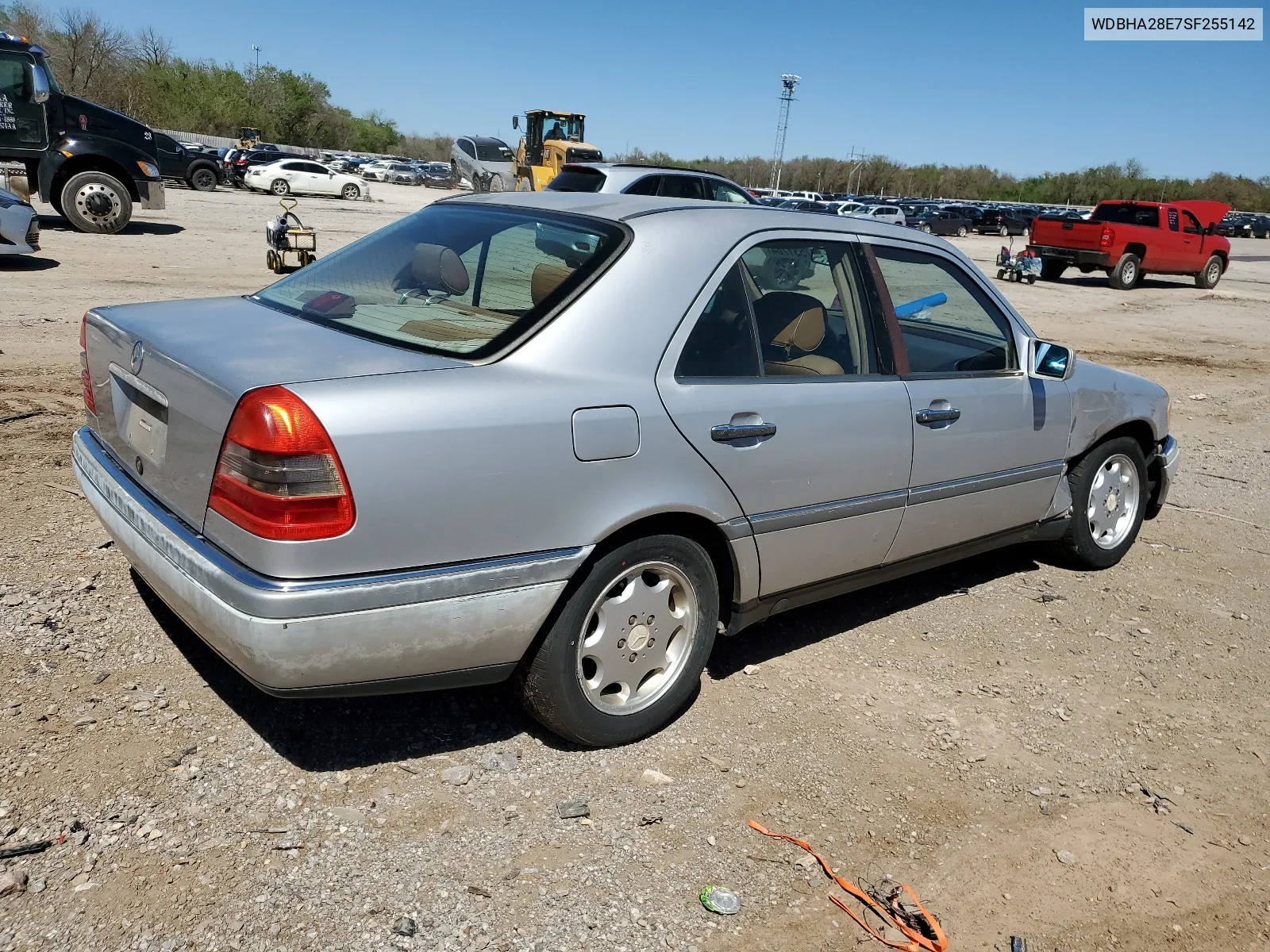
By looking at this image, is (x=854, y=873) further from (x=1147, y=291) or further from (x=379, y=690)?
(x=1147, y=291)

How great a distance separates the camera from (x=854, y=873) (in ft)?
9.12

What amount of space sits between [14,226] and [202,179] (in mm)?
23614

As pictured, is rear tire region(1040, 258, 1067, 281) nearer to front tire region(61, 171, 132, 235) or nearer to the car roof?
front tire region(61, 171, 132, 235)

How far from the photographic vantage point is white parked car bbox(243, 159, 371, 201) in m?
35.8

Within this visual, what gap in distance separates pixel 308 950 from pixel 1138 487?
4611 mm

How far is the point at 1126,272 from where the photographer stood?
24.0 metres

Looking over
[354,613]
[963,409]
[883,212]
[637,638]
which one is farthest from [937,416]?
[883,212]

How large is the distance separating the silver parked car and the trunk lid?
121 ft

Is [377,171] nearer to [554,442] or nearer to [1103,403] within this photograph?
[1103,403]

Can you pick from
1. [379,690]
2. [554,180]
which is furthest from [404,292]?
[554,180]

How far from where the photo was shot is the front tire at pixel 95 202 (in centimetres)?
1686

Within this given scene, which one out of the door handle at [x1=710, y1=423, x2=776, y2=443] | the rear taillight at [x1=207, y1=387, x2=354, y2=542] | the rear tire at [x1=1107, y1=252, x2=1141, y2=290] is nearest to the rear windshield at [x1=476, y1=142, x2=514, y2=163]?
the rear tire at [x1=1107, y1=252, x2=1141, y2=290]

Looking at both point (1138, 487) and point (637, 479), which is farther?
point (1138, 487)

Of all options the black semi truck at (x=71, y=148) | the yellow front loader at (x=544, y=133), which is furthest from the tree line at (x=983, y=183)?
the black semi truck at (x=71, y=148)
